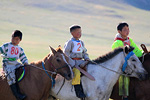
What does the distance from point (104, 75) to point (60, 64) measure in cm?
124

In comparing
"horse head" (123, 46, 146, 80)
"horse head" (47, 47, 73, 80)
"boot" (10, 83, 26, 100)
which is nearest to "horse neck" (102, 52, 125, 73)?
"horse head" (123, 46, 146, 80)

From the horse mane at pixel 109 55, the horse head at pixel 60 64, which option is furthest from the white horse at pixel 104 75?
the horse head at pixel 60 64

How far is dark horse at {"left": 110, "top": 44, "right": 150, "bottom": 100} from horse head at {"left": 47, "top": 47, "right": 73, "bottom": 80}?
5.42 feet

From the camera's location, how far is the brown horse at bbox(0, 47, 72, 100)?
6.68m

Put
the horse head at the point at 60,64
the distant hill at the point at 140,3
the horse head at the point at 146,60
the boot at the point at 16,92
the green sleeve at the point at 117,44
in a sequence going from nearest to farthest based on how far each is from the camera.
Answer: the boot at the point at 16,92 < the horse head at the point at 60,64 < the horse head at the point at 146,60 < the green sleeve at the point at 117,44 < the distant hill at the point at 140,3

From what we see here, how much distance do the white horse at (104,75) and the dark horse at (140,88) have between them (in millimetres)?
376

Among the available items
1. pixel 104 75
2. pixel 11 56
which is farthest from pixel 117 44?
pixel 11 56

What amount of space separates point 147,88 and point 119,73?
85cm

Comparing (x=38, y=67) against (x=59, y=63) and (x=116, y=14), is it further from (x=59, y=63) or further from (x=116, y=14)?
(x=116, y=14)

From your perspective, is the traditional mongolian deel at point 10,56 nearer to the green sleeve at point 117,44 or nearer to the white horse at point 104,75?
the white horse at point 104,75

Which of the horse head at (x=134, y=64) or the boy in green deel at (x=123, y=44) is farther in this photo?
the boy in green deel at (x=123, y=44)

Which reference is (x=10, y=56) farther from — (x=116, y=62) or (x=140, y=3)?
(x=140, y=3)

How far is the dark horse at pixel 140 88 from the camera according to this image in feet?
23.7

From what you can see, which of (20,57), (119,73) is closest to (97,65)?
(119,73)
